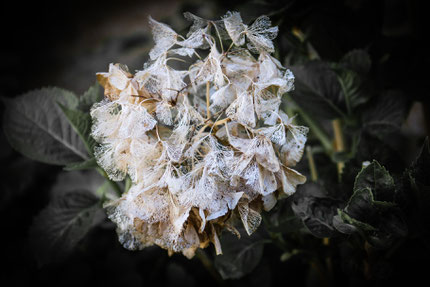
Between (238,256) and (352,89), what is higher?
(352,89)

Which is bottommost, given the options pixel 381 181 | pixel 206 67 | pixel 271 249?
pixel 271 249

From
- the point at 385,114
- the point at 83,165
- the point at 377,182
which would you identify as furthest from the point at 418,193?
the point at 83,165

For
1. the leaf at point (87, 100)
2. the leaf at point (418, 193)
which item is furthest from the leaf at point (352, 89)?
the leaf at point (87, 100)

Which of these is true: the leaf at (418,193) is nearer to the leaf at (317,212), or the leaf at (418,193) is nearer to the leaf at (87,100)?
the leaf at (317,212)

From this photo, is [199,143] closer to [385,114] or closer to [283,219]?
[283,219]

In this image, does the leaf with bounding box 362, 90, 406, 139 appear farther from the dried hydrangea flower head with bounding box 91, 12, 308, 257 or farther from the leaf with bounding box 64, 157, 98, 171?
the leaf with bounding box 64, 157, 98, 171

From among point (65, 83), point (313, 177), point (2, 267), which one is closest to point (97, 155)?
point (313, 177)

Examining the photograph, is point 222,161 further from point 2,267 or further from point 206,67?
point 2,267
